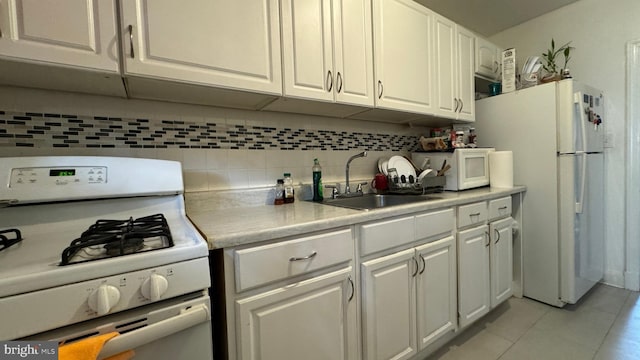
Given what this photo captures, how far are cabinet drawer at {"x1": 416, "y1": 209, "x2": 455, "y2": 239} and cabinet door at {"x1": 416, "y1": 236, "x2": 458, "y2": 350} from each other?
6cm

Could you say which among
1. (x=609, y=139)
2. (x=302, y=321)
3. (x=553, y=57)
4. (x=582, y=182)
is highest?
(x=553, y=57)

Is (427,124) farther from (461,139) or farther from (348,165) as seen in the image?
(348,165)

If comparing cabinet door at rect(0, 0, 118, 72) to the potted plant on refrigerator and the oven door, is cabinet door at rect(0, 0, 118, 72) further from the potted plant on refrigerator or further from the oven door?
the potted plant on refrigerator

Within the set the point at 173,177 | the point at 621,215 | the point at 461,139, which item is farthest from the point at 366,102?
the point at 621,215

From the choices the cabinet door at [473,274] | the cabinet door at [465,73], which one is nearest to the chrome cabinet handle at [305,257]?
the cabinet door at [473,274]

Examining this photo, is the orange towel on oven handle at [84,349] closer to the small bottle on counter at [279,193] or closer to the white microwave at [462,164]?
the small bottle on counter at [279,193]

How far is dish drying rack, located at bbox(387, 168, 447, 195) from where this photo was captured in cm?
180

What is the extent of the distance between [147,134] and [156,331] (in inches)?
37.4

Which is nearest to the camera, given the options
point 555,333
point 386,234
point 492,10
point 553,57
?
point 386,234

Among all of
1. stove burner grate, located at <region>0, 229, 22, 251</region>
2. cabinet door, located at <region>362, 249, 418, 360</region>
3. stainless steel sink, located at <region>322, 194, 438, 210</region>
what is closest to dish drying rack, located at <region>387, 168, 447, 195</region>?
stainless steel sink, located at <region>322, 194, 438, 210</region>

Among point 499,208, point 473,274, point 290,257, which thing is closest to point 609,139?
point 499,208

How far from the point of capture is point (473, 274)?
166 cm

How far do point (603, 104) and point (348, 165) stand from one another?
229 centimetres

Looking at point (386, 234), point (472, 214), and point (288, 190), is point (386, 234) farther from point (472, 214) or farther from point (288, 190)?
point (472, 214)
